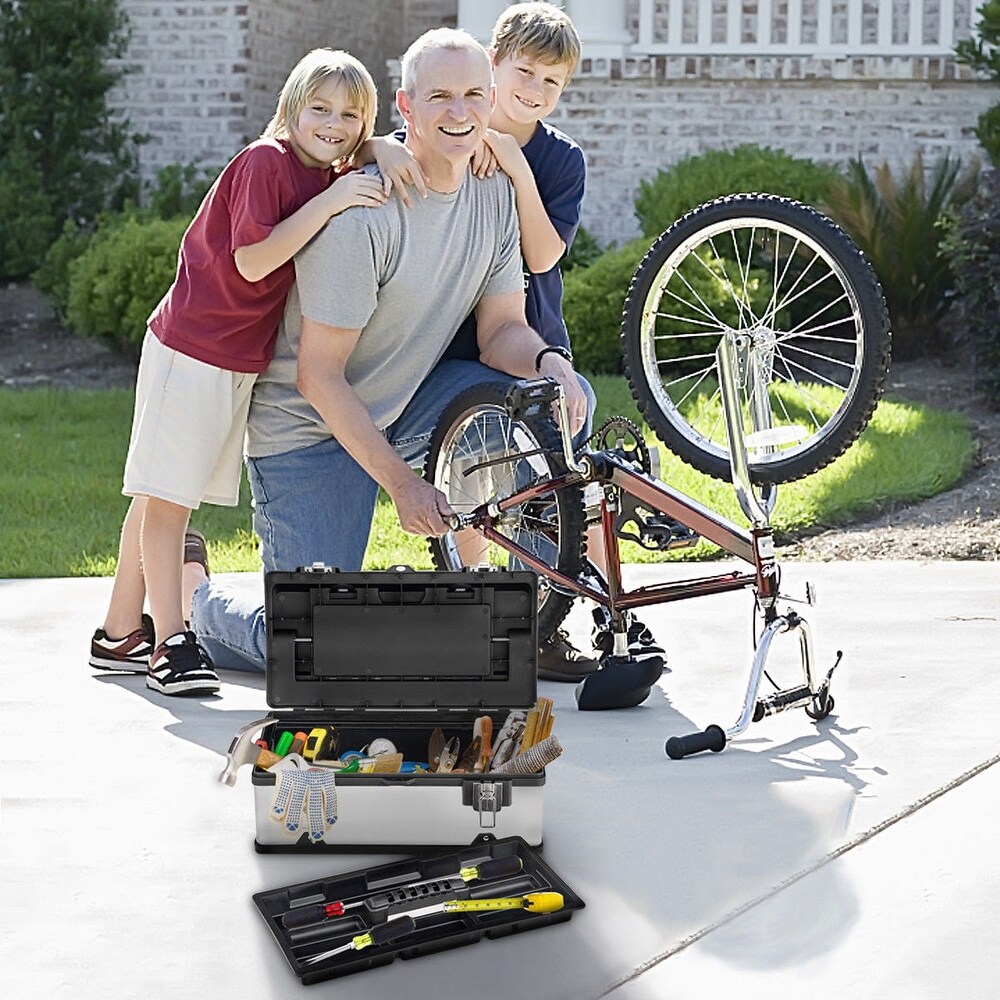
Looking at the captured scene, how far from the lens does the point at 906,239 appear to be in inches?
352

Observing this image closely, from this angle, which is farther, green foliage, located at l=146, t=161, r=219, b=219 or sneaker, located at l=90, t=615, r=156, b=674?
green foliage, located at l=146, t=161, r=219, b=219

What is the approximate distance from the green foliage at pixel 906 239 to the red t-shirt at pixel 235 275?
217 inches

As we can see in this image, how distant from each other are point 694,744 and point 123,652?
156 cm

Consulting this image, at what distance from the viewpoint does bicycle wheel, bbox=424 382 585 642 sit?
392 cm

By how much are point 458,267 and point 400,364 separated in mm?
275

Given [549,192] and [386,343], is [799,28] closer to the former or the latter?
[549,192]

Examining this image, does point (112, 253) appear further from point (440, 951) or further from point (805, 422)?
point (440, 951)

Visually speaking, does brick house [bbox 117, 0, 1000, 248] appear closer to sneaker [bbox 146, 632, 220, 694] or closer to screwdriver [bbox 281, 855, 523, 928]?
sneaker [bbox 146, 632, 220, 694]

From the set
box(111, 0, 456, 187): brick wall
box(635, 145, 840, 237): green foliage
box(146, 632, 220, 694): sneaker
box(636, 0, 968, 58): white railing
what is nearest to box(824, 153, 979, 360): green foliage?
box(635, 145, 840, 237): green foliage

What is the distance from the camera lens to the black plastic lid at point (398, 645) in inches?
129

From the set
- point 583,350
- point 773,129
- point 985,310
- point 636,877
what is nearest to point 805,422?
point 985,310

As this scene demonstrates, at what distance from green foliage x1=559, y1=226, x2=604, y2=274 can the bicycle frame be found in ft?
18.7

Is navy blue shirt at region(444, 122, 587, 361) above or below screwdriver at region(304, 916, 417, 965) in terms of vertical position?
above

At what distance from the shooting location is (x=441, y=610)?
10.8 ft
